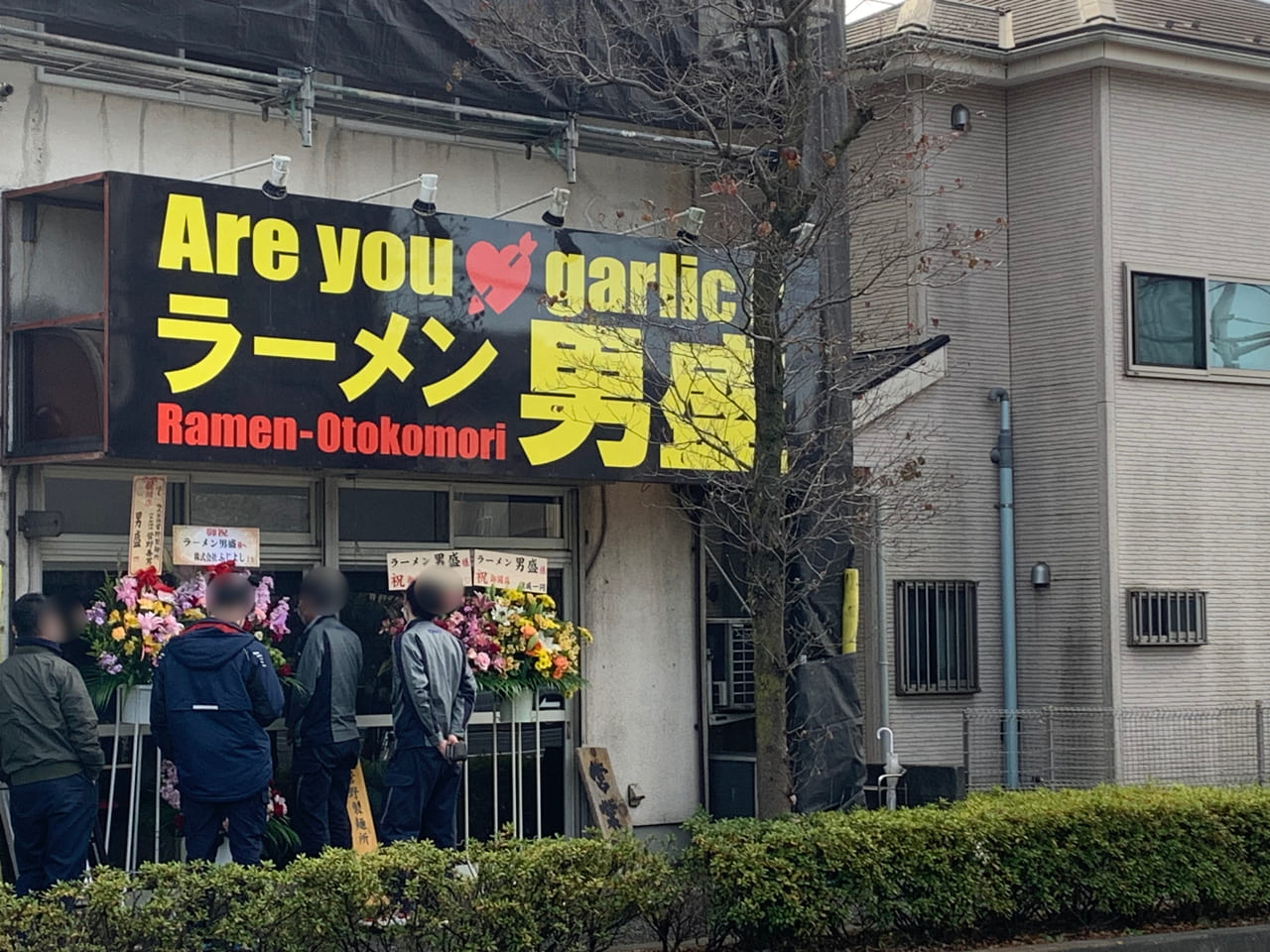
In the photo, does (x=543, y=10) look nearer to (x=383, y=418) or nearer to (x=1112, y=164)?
(x=383, y=418)

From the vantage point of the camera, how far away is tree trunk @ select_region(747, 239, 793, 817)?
10.5 m

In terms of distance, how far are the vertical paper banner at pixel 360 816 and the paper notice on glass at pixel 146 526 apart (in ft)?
6.47

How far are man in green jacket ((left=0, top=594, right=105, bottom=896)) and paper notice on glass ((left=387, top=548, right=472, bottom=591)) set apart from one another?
262cm

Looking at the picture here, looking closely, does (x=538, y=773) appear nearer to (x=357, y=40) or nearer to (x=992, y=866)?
(x=992, y=866)

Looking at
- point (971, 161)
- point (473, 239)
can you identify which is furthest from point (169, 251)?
point (971, 161)

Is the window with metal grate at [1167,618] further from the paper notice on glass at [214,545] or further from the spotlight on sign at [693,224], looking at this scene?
the paper notice on glass at [214,545]

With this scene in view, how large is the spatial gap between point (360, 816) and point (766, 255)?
4.67 metres

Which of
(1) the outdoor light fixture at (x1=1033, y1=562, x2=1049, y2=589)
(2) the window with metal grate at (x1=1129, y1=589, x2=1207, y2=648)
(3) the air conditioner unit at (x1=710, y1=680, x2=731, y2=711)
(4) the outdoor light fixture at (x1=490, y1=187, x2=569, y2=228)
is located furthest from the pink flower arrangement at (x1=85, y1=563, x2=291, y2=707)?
(2) the window with metal grate at (x1=1129, y1=589, x2=1207, y2=648)

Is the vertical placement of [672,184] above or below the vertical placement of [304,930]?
above

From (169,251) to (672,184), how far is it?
4638mm

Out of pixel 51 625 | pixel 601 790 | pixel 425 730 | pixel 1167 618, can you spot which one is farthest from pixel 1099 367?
pixel 51 625

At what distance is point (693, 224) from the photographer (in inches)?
506

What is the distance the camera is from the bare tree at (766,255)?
1055 cm

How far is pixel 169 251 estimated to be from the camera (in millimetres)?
10766
